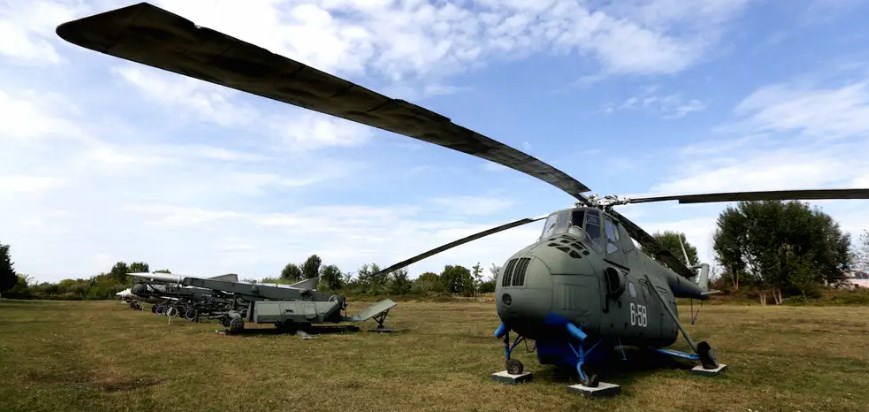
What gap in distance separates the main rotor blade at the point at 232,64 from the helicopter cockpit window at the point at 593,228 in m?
5.44

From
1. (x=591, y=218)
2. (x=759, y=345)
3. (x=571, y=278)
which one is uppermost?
(x=591, y=218)

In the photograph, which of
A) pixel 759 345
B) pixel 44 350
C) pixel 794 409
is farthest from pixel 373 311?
pixel 794 409

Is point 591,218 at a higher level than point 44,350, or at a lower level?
higher

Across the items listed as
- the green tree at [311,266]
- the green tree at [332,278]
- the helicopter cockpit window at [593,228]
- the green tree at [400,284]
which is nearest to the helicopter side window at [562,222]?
the helicopter cockpit window at [593,228]

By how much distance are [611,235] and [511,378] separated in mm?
3271

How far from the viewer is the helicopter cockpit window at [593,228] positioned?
8.42 metres

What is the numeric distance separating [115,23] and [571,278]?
6.68 meters

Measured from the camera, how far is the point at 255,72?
2.61m

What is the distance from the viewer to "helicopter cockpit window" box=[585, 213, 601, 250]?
8422mm

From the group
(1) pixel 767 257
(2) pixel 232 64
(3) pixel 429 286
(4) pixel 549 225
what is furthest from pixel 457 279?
(2) pixel 232 64

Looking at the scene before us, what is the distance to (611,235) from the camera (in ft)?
29.3

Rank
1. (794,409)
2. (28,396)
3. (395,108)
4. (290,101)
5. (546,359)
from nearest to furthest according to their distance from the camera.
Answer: (290,101) < (395,108) < (794,409) < (28,396) < (546,359)

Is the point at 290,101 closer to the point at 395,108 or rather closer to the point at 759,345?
the point at 395,108

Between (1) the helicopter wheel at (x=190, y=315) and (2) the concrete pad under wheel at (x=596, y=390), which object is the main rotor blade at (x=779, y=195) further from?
(1) the helicopter wheel at (x=190, y=315)
